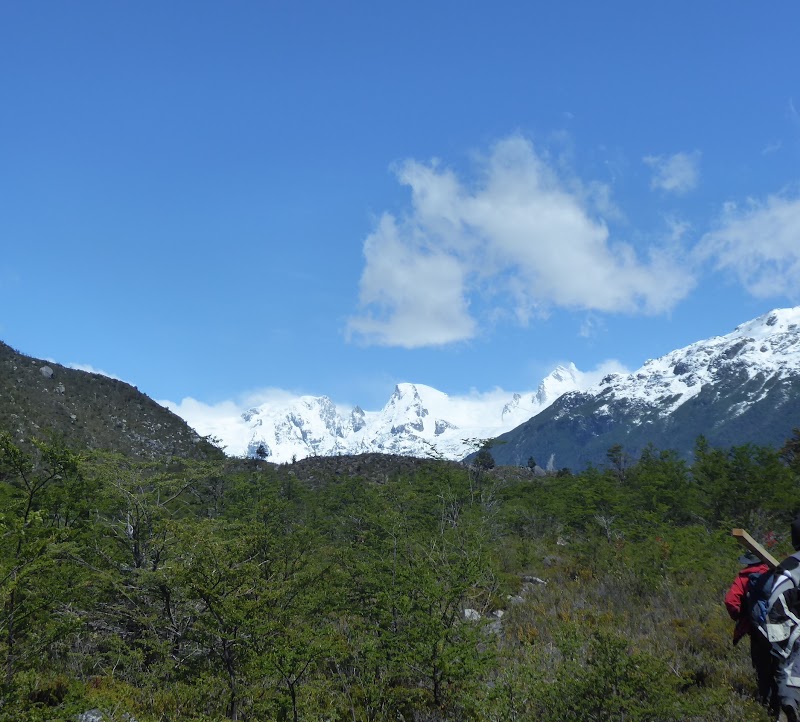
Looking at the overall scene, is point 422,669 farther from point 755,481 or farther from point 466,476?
point 466,476

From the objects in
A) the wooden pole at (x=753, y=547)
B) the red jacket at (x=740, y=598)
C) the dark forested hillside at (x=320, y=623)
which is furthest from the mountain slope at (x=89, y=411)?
the wooden pole at (x=753, y=547)

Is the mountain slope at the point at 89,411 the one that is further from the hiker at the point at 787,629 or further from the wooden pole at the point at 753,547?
the hiker at the point at 787,629

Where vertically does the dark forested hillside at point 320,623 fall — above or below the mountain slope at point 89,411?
below

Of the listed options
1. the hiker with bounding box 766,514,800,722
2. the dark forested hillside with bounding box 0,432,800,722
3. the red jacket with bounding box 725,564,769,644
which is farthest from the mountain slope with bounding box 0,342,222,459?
the hiker with bounding box 766,514,800,722

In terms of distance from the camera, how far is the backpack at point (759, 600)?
4137mm

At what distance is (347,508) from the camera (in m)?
25.8

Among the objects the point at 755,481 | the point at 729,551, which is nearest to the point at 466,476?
the point at 755,481

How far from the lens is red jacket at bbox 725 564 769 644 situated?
175 inches

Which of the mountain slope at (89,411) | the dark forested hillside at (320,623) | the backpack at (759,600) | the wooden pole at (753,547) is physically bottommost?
the dark forested hillside at (320,623)

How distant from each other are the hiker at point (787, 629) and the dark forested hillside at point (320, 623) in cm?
130

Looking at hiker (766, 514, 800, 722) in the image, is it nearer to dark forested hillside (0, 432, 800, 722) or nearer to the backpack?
the backpack

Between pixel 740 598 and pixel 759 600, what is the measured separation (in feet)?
1.02

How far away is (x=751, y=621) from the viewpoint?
14.1 ft

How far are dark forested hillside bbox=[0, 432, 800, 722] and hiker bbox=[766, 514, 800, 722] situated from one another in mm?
1298
